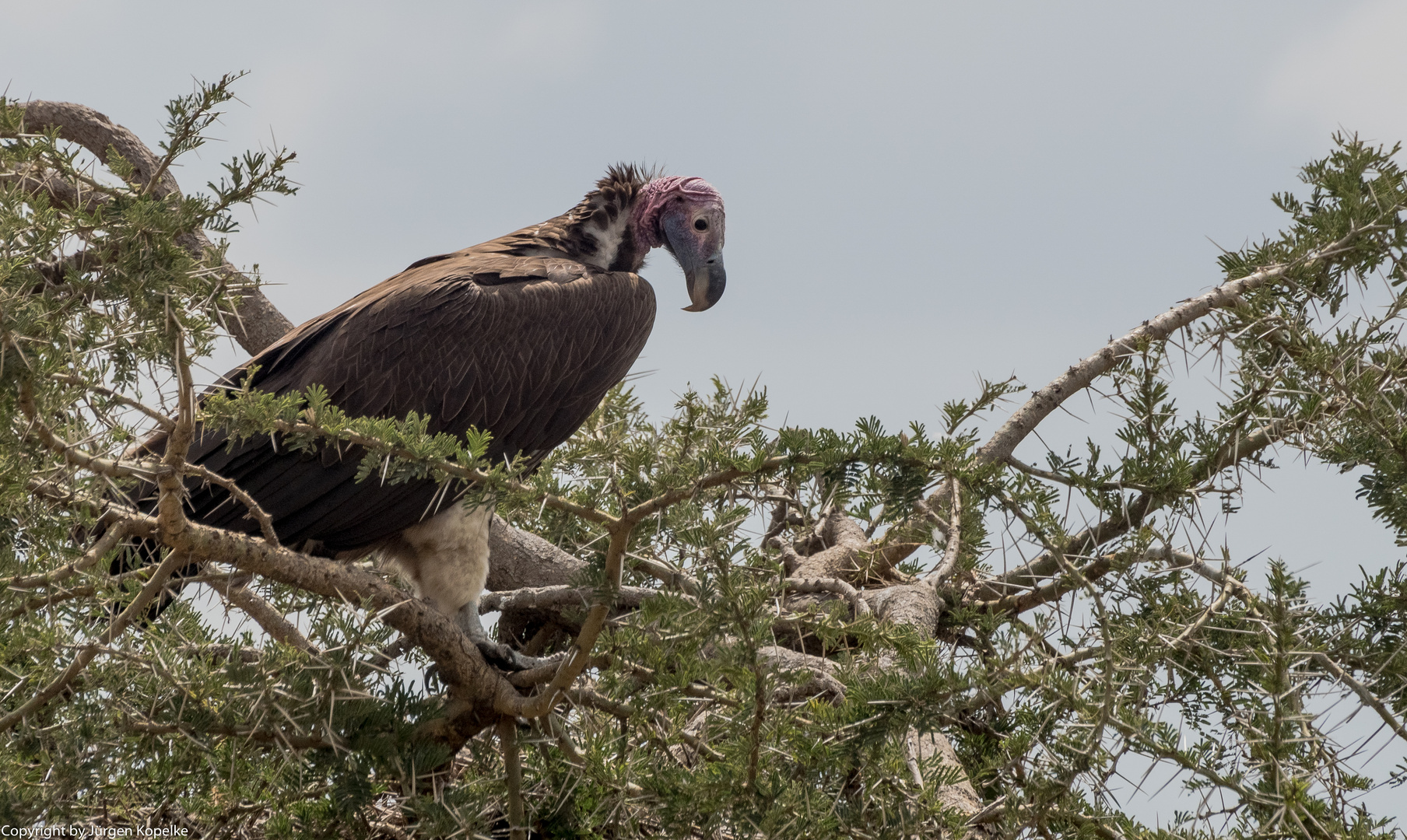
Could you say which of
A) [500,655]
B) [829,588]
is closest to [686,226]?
[829,588]

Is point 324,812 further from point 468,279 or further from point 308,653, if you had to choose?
point 468,279

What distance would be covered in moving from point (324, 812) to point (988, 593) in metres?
2.62

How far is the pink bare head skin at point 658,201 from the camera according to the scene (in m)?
5.62

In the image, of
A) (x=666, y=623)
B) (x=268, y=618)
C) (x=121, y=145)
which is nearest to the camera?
(x=666, y=623)

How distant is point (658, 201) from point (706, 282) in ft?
1.49

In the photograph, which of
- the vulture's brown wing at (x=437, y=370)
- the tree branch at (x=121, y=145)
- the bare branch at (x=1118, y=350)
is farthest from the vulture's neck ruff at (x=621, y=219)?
the bare branch at (x=1118, y=350)

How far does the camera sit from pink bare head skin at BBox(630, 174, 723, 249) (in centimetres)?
562

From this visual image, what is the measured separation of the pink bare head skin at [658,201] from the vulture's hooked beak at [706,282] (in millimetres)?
212

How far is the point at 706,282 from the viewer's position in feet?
18.1

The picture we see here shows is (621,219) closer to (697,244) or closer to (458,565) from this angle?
(697,244)

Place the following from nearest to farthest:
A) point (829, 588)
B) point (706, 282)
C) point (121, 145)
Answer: point (829, 588) → point (706, 282) → point (121, 145)

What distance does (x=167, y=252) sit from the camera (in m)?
2.35

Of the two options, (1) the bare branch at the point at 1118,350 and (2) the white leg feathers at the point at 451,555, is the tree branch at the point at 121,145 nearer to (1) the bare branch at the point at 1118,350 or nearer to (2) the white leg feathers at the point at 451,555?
(2) the white leg feathers at the point at 451,555

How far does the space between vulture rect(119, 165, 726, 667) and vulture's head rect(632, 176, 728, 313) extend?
0.70 metres
